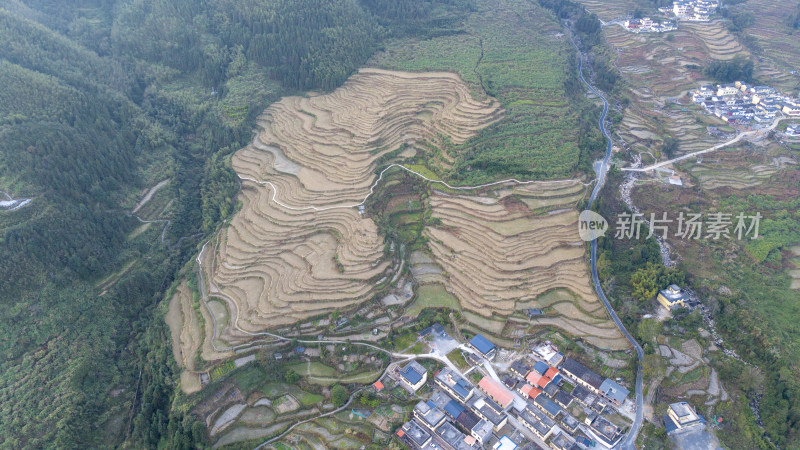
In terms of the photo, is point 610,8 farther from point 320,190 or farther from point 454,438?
point 454,438

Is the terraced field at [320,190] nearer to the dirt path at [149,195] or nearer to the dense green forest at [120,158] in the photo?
the dense green forest at [120,158]

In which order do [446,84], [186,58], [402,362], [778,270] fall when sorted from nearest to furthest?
[402,362]
[778,270]
[446,84]
[186,58]

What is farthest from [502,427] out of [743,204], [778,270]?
[743,204]

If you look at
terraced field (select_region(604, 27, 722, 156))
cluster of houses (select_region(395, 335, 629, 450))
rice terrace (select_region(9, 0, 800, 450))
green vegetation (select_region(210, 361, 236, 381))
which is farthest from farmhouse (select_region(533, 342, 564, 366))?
terraced field (select_region(604, 27, 722, 156))

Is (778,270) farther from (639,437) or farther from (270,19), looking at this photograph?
(270,19)

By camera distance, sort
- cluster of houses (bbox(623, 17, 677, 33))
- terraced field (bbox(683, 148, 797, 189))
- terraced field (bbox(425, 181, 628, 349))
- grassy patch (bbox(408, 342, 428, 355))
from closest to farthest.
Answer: grassy patch (bbox(408, 342, 428, 355))
terraced field (bbox(425, 181, 628, 349))
terraced field (bbox(683, 148, 797, 189))
cluster of houses (bbox(623, 17, 677, 33))

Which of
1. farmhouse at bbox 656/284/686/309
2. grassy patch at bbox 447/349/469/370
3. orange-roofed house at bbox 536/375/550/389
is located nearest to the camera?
orange-roofed house at bbox 536/375/550/389

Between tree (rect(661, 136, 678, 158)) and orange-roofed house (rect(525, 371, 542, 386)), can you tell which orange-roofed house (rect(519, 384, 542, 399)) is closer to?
orange-roofed house (rect(525, 371, 542, 386))
